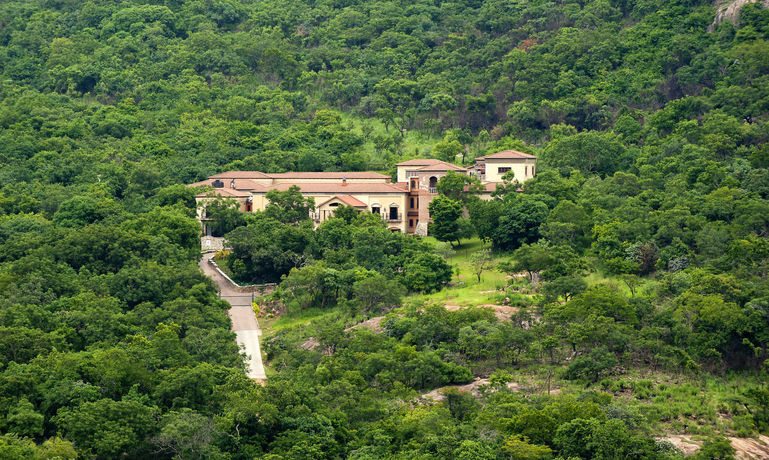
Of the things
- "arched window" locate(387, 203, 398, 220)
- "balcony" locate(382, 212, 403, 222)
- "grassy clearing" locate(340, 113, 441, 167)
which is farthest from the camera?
"grassy clearing" locate(340, 113, 441, 167)

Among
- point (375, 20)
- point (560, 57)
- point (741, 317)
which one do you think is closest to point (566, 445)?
point (741, 317)

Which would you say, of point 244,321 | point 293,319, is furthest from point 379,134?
point 244,321

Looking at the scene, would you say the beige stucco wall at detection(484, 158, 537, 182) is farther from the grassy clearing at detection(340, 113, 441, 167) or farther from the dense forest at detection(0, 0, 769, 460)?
the grassy clearing at detection(340, 113, 441, 167)

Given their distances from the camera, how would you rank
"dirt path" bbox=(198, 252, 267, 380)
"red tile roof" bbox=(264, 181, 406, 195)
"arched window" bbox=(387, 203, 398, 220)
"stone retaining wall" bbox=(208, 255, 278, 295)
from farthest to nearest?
"red tile roof" bbox=(264, 181, 406, 195) < "arched window" bbox=(387, 203, 398, 220) < "stone retaining wall" bbox=(208, 255, 278, 295) < "dirt path" bbox=(198, 252, 267, 380)

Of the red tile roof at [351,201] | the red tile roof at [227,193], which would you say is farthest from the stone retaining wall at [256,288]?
the red tile roof at [227,193]

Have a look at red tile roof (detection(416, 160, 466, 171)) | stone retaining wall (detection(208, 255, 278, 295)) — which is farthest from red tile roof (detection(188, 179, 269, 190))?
stone retaining wall (detection(208, 255, 278, 295))

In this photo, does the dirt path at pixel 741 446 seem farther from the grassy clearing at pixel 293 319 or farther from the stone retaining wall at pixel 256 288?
the stone retaining wall at pixel 256 288

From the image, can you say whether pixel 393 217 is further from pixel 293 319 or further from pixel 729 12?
pixel 729 12
